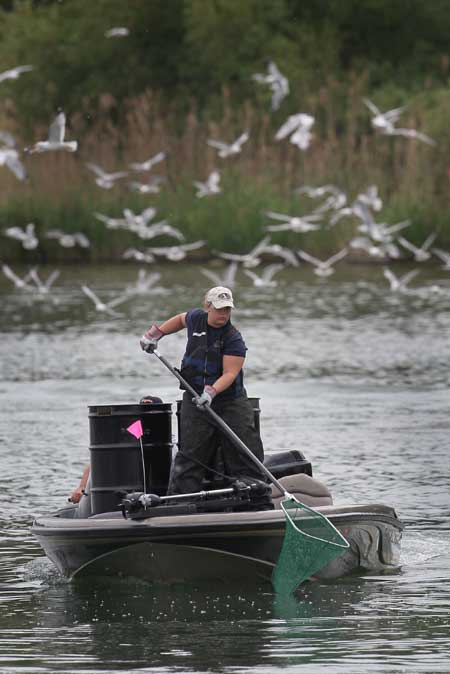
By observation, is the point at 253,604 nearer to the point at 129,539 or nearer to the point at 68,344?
the point at 129,539

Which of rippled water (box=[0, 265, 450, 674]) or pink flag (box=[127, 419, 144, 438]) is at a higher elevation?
pink flag (box=[127, 419, 144, 438])

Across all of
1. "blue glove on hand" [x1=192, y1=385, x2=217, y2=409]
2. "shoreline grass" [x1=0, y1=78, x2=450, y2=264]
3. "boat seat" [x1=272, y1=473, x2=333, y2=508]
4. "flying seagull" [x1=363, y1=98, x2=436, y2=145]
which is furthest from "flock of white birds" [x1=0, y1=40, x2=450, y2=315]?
"blue glove on hand" [x1=192, y1=385, x2=217, y2=409]

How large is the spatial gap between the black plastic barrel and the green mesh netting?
38.3 inches

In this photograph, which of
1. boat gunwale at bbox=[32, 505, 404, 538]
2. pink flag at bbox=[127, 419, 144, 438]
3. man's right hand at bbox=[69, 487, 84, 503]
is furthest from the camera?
man's right hand at bbox=[69, 487, 84, 503]

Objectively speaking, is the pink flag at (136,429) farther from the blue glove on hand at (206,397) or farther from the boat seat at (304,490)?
the boat seat at (304,490)

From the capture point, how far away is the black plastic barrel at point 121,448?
13.0 m

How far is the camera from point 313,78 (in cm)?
5681

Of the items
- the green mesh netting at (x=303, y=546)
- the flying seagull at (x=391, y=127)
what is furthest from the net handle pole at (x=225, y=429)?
the flying seagull at (x=391, y=127)

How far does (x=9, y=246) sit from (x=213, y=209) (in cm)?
472

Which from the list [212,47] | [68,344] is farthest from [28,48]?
[68,344]

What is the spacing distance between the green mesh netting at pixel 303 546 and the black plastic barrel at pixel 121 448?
97 cm

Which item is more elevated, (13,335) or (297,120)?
(297,120)

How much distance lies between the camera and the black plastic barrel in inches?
512

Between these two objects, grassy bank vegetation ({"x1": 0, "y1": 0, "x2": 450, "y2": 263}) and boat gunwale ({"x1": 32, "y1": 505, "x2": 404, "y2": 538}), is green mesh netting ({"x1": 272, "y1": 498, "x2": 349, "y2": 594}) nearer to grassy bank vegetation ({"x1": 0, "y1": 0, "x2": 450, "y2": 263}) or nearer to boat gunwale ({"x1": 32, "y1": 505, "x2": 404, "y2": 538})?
boat gunwale ({"x1": 32, "y1": 505, "x2": 404, "y2": 538})
